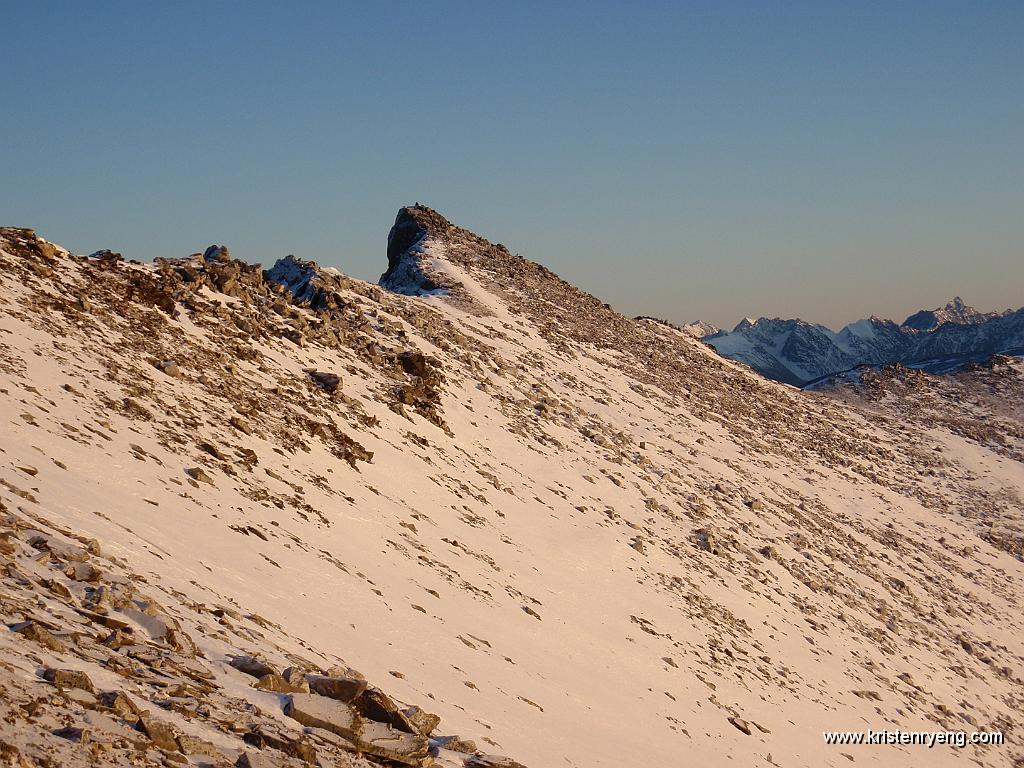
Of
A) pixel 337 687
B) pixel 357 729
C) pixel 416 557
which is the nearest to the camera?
pixel 357 729

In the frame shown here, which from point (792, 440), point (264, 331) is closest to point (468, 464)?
point (264, 331)

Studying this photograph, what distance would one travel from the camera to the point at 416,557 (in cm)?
1966

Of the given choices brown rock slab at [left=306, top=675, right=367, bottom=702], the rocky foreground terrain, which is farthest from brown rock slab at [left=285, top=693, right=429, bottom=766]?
brown rock slab at [left=306, top=675, right=367, bottom=702]

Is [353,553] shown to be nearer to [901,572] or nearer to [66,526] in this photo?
[66,526]

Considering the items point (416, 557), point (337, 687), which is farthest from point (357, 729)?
point (416, 557)

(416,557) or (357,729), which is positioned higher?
(357,729)

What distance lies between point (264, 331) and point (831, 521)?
28.6m

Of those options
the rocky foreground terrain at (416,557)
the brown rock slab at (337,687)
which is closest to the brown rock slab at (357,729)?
the rocky foreground terrain at (416,557)

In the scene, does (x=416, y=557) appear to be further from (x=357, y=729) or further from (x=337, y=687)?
(x=357, y=729)

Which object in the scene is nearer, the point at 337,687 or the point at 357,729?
the point at 357,729

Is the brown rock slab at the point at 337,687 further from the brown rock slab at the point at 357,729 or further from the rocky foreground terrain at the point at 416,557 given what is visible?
the brown rock slab at the point at 357,729

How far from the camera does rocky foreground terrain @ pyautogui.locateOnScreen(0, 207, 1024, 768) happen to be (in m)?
9.67

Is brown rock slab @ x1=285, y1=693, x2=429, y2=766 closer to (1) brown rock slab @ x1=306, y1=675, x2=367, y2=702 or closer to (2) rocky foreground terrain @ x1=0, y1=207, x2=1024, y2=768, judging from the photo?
(2) rocky foreground terrain @ x1=0, y1=207, x2=1024, y2=768

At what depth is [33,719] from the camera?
7.09 m
